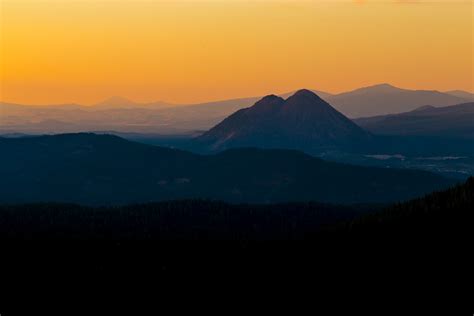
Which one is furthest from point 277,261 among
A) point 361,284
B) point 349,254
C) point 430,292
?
point 430,292

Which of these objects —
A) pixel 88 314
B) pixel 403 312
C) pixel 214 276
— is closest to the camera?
pixel 403 312

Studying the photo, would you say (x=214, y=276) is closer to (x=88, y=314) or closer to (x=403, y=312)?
(x=88, y=314)

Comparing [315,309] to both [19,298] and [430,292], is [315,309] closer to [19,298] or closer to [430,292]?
[430,292]

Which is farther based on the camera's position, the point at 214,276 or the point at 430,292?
the point at 214,276

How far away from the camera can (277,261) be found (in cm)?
19738

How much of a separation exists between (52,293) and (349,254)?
190 feet

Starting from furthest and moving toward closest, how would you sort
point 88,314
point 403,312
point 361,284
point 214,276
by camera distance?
point 214,276 < point 361,284 < point 88,314 < point 403,312

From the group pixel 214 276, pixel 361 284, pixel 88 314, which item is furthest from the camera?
pixel 214 276

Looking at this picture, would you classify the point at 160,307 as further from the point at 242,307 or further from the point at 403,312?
the point at 403,312

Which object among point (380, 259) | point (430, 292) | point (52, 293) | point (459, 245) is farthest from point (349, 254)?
point (52, 293)

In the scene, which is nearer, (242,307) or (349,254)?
(242,307)

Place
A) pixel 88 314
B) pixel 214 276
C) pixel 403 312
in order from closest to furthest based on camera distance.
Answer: pixel 403 312
pixel 88 314
pixel 214 276

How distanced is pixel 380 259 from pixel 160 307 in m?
46.6

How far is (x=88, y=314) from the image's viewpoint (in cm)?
16338
